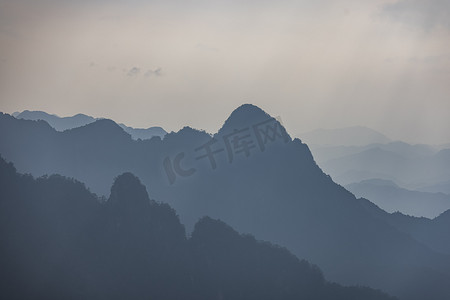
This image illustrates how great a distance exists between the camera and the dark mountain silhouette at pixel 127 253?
236 ft

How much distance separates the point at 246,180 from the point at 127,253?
49525mm

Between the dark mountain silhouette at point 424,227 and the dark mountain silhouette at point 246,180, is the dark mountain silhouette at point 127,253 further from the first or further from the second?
the dark mountain silhouette at point 424,227

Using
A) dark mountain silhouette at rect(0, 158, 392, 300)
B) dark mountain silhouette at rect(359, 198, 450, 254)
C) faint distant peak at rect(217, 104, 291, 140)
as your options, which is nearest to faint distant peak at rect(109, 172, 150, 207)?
dark mountain silhouette at rect(0, 158, 392, 300)

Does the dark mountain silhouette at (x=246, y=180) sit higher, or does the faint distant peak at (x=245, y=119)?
the faint distant peak at (x=245, y=119)

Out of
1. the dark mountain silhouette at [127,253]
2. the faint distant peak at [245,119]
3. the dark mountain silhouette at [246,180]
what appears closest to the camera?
the dark mountain silhouette at [127,253]

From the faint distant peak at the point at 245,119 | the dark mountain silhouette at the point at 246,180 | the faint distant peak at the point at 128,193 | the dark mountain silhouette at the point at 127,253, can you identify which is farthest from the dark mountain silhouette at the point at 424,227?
the faint distant peak at the point at 128,193

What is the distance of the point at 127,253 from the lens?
259 ft

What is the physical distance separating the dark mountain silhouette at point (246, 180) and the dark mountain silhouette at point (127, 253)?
85.6 ft

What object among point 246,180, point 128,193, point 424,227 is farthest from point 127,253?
point 424,227

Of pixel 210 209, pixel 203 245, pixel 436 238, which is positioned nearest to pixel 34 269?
pixel 203 245

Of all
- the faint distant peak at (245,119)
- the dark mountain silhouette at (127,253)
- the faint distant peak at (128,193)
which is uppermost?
the faint distant peak at (245,119)

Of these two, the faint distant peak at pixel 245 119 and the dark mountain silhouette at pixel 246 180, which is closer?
the dark mountain silhouette at pixel 246 180

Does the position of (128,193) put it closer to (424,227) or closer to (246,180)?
(246,180)

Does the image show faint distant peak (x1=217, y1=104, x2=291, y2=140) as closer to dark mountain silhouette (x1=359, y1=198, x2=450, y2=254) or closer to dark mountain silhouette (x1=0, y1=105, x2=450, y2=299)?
dark mountain silhouette (x1=0, y1=105, x2=450, y2=299)
